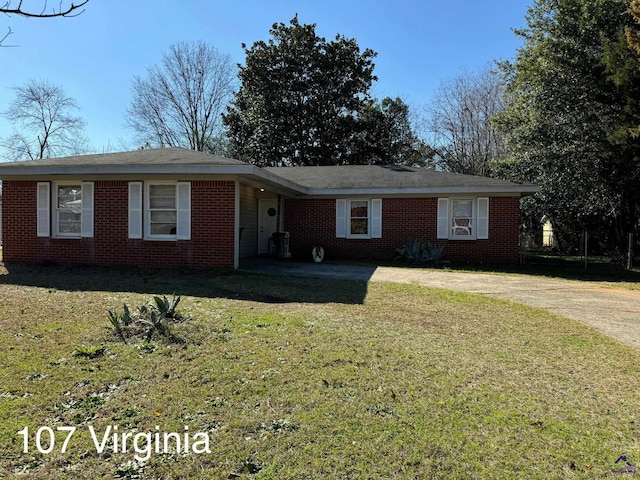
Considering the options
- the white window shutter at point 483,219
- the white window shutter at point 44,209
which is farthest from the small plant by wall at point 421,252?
the white window shutter at point 44,209

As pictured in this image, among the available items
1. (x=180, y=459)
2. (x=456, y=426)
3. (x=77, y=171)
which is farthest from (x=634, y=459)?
(x=77, y=171)

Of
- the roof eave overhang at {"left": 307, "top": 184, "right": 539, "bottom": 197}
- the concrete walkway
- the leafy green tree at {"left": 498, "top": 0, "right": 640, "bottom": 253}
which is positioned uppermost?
the leafy green tree at {"left": 498, "top": 0, "right": 640, "bottom": 253}

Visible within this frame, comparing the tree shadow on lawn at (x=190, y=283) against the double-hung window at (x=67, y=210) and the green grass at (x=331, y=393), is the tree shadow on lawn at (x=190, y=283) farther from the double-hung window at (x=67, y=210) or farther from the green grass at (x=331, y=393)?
the green grass at (x=331, y=393)

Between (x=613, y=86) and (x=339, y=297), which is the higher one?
(x=613, y=86)

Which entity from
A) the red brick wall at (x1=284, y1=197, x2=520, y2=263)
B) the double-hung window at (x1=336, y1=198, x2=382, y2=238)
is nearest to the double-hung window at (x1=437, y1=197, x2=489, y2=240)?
the red brick wall at (x1=284, y1=197, x2=520, y2=263)

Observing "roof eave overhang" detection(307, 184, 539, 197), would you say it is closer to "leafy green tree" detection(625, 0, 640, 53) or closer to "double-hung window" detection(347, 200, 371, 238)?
"double-hung window" detection(347, 200, 371, 238)

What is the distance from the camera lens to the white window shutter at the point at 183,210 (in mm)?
10578

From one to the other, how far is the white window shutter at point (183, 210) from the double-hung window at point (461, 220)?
802 cm

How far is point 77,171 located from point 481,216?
38.1 ft

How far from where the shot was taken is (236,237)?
1055cm

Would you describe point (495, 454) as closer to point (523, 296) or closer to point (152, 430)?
point (152, 430)

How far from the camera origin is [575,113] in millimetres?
16672

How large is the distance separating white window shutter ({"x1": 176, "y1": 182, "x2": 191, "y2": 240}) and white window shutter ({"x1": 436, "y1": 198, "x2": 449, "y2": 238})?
8.01 m

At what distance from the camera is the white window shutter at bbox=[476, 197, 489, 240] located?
14.1 m
